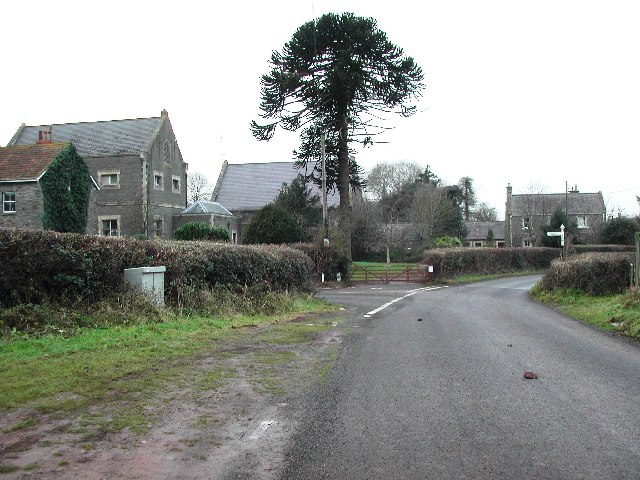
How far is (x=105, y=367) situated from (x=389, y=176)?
78028 mm

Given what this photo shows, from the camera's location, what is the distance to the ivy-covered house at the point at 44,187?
103 feet

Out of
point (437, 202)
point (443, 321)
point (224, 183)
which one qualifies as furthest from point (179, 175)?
point (443, 321)

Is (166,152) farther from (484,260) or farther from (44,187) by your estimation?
(484,260)

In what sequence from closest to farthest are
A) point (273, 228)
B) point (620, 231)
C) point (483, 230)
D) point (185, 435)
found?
1. point (185, 435)
2. point (273, 228)
3. point (620, 231)
4. point (483, 230)

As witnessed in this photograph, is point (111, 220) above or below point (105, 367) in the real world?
above

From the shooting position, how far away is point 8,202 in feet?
105

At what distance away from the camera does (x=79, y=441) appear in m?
4.83

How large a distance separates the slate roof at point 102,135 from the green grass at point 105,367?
38006mm

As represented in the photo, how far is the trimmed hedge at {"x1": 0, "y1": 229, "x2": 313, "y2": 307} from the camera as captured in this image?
416 inches

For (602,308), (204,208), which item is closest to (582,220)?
(204,208)

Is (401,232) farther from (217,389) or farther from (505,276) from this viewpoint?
(217,389)

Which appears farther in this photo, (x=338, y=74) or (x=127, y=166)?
(x=127, y=166)

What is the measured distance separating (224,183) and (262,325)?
52.9m

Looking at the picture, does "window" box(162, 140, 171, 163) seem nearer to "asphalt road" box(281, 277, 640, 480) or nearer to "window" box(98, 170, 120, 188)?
"window" box(98, 170, 120, 188)
